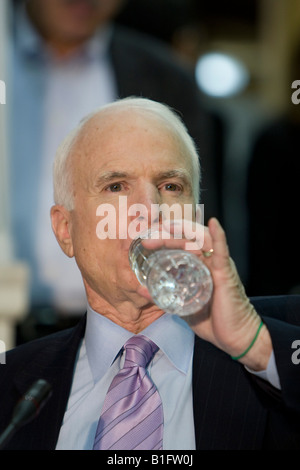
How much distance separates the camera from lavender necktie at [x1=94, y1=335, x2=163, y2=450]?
85.2 inches

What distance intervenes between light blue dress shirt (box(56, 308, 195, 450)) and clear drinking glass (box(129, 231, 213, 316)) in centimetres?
38

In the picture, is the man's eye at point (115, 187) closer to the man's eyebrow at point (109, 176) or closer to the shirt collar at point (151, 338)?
the man's eyebrow at point (109, 176)

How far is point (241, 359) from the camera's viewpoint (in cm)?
210

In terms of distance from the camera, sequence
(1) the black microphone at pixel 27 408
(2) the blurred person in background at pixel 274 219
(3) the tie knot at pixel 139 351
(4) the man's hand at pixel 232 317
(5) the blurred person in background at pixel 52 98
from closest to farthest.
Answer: (1) the black microphone at pixel 27 408 < (4) the man's hand at pixel 232 317 < (3) the tie knot at pixel 139 351 < (5) the blurred person in background at pixel 52 98 < (2) the blurred person in background at pixel 274 219

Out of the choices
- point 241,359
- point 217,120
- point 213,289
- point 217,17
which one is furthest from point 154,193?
point 217,17

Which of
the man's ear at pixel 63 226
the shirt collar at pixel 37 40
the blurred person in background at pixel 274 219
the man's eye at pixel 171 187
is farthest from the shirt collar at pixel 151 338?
the shirt collar at pixel 37 40

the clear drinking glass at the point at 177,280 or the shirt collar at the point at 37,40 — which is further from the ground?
the shirt collar at the point at 37,40

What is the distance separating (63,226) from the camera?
8.44 ft

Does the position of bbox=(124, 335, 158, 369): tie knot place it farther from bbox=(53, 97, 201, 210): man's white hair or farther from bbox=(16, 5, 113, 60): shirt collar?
bbox=(16, 5, 113, 60): shirt collar

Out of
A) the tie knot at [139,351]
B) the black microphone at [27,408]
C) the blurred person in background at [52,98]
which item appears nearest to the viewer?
the black microphone at [27,408]

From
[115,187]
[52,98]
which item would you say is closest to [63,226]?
[115,187]

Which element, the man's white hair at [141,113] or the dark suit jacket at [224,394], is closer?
the dark suit jacket at [224,394]

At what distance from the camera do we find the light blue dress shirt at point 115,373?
7.23ft

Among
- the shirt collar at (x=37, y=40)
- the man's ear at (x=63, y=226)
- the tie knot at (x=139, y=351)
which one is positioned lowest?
the tie knot at (x=139, y=351)
